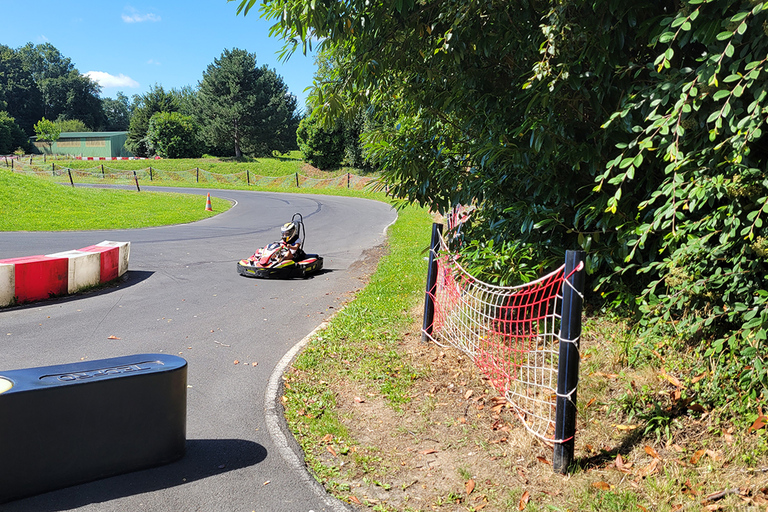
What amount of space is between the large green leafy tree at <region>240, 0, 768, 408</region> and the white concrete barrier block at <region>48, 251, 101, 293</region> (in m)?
5.91

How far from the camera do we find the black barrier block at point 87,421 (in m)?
3.71

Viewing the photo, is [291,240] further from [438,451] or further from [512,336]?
[438,451]

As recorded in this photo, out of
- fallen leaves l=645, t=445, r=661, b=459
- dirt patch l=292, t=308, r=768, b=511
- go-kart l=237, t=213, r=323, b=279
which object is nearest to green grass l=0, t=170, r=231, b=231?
go-kart l=237, t=213, r=323, b=279

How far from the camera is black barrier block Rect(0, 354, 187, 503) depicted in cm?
371

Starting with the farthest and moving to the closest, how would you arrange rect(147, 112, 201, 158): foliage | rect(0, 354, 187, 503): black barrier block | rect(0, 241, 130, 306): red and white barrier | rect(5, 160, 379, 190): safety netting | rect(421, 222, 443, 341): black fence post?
1. rect(147, 112, 201, 158): foliage
2. rect(5, 160, 379, 190): safety netting
3. rect(0, 241, 130, 306): red and white barrier
4. rect(421, 222, 443, 341): black fence post
5. rect(0, 354, 187, 503): black barrier block

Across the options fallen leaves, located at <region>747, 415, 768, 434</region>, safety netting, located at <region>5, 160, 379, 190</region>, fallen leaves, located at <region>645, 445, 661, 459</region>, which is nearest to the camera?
fallen leaves, located at <region>747, 415, 768, 434</region>

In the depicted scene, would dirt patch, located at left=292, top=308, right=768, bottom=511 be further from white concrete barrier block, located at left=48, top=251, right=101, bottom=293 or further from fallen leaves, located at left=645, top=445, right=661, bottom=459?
white concrete barrier block, located at left=48, top=251, right=101, bottom=293

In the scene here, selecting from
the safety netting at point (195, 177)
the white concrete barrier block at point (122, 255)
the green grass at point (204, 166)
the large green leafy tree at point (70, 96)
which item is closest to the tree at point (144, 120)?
the green grass at point (204, 166)

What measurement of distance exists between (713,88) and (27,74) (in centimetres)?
14581

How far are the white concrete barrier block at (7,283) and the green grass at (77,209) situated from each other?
10.4 meters

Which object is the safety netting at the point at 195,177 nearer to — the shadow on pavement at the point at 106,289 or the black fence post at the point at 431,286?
the shadow on pavement at the point at 106,289

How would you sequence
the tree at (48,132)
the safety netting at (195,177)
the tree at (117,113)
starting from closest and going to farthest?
the safety netting at (195,177)
the tree at (48,132)
the tree at (117,113)

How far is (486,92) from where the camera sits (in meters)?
6.61

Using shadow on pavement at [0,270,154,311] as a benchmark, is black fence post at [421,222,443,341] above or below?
above
